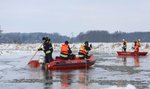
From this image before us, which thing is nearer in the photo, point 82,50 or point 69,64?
point 69,64

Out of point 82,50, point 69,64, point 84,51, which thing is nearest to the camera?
point 69,64

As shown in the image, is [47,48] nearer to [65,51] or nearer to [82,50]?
[65,51]

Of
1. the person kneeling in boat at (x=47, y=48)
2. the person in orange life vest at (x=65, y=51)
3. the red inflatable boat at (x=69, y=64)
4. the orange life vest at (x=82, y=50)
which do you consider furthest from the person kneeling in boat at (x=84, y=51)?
the person kneeling in boat at (x=47, y=48)

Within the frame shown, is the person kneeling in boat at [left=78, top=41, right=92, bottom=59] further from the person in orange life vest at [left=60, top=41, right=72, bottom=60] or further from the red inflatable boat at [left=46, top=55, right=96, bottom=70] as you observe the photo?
the person in orange life vest at [left=60, top=41, right=72, bottom=60]

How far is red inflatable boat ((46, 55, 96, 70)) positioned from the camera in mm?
26455

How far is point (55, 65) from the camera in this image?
1043 inches

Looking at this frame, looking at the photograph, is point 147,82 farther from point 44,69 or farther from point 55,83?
point 44,69

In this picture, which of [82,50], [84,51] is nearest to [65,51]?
[82,50]

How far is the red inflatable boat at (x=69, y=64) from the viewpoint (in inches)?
1042

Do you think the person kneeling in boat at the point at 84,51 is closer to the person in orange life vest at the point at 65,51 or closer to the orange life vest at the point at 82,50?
the orange life vest at the point at 82,50

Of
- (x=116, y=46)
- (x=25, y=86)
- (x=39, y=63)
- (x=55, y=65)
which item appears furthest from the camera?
(x=116, y=46)

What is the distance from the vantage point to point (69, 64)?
27.1m

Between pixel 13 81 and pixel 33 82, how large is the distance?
101cm

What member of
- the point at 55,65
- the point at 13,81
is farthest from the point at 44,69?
the point at 13,81
